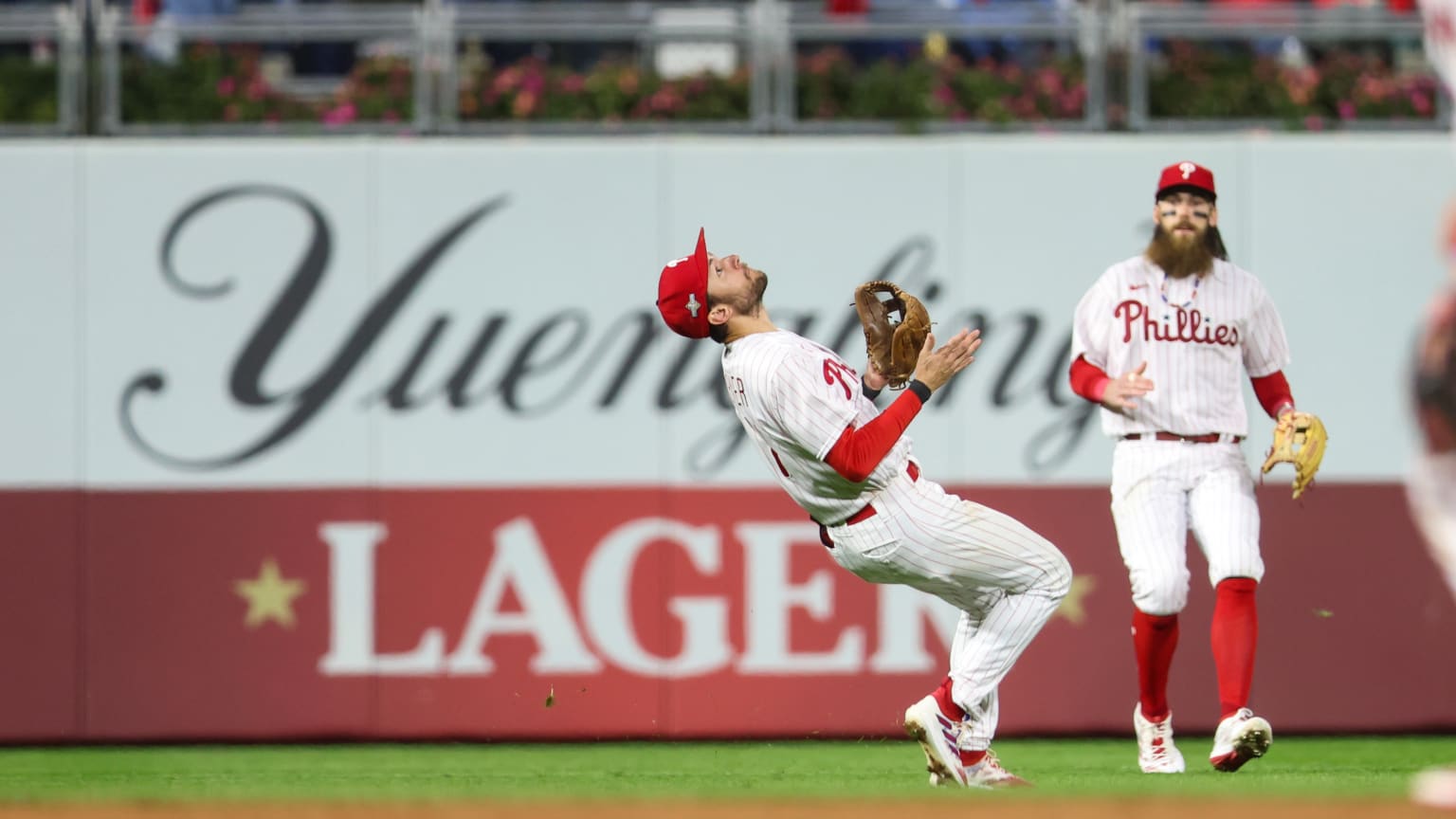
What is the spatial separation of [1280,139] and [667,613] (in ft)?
11.6

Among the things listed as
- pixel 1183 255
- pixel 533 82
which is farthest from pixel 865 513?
pixel 533 82

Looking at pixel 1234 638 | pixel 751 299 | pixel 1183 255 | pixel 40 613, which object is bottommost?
pixel 40 613

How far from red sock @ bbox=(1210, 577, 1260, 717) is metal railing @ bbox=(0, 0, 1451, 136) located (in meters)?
3.54

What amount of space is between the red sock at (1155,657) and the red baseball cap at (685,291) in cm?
190

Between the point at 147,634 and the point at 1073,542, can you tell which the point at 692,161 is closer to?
the point at 1073,542

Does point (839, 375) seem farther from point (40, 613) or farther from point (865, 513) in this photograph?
point (40, 613)

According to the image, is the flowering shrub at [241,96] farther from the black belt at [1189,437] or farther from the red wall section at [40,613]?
the black belt at [1189,437]

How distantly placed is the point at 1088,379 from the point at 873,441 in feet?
4.16

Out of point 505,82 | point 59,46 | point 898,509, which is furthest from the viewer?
point 505,82

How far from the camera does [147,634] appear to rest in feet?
29.8

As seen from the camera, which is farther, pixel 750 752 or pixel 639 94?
pixel 639 94

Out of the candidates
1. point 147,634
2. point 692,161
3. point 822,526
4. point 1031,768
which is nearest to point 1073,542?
point 1031,768

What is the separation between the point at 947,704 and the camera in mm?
5953

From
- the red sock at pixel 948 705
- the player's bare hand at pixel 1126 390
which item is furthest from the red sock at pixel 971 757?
→ the player's bare hand at pixel 1126 390
